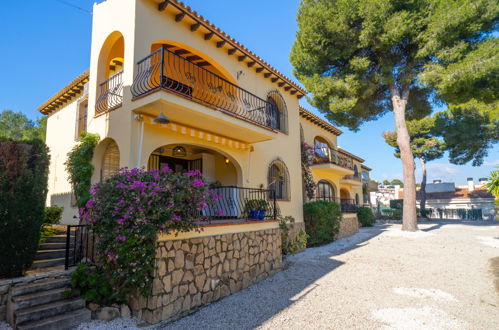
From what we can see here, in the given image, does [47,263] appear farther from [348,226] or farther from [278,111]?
[348,226]

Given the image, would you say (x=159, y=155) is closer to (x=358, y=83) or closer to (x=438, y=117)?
(x=358, y=83)

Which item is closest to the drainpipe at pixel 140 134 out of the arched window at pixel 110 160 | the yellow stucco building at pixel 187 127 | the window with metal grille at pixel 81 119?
the yellow stucco building at pixel 187 127

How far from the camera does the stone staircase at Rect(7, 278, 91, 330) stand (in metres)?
5.65

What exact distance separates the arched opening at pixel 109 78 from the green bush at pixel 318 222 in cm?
1243

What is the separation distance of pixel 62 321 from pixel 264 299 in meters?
5.02

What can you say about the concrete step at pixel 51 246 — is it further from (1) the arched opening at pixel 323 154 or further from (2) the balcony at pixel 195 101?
(1) the arched opening at pixel 323 154

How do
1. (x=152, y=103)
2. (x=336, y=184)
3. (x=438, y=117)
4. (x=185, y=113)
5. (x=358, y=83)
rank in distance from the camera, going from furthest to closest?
(x=438, y=117) → (x=336, y=184) → (x=358, y=83) → (x=185, y=113) → (x=152, y=103)

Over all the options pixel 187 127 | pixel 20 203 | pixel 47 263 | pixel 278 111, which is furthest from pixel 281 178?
pixel 20 203

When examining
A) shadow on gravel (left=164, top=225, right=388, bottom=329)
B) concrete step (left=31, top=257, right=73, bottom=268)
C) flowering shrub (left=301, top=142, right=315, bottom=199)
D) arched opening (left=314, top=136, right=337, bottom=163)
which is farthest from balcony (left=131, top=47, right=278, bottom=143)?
arched opening (left=314, top=136, right=337, bottom=163)

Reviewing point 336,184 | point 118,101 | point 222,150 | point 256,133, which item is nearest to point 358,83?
point 336,184

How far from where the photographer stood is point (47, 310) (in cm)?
595

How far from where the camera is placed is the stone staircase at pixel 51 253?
800cm

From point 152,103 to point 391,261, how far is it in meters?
12.1

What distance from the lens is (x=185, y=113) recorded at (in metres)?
9.95
